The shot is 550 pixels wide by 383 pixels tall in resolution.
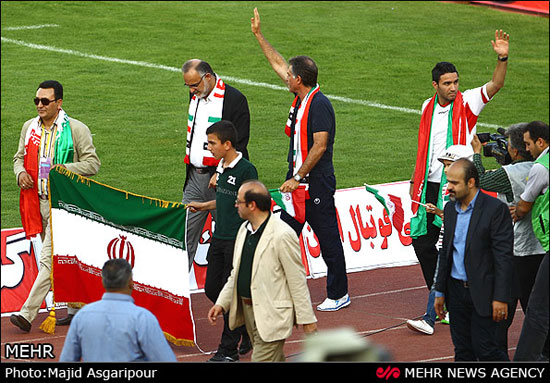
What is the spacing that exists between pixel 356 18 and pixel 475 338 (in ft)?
70.2

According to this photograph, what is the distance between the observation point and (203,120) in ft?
32.2

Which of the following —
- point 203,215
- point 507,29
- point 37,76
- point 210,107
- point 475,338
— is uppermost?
point 507,29

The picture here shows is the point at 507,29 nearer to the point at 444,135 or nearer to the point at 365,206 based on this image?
the point at 365,206

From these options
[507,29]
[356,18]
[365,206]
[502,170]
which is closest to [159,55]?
[356,18]

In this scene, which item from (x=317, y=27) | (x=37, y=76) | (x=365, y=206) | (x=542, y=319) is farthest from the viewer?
(x=317, y=27)

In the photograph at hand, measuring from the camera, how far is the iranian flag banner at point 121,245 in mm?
9266

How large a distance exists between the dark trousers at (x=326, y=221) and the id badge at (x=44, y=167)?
229cm

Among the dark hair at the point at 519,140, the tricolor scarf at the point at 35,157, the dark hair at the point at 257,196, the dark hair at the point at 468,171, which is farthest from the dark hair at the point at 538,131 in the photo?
the tricolor scarf at the point at 35,157

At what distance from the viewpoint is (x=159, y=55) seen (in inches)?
949

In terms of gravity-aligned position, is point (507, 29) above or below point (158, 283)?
above

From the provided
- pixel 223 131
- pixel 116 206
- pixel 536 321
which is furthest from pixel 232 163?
pixel 536 321

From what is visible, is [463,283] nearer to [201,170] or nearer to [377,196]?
[201,170]

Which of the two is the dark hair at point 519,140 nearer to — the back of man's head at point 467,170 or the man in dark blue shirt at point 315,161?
the back of man's head at point 467,170

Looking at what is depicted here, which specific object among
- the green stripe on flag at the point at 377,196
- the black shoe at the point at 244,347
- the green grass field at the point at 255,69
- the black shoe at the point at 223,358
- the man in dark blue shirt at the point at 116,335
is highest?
the green grass field at the point at 255,69
